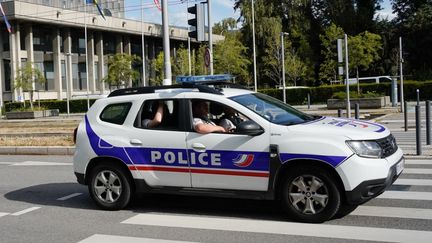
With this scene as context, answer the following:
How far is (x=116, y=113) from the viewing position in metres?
7.55

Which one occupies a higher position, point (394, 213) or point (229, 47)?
point (229, 47)

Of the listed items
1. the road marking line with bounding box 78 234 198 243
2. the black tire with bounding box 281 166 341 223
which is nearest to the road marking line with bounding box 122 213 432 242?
the black tire with bounding box 281 166 341 223

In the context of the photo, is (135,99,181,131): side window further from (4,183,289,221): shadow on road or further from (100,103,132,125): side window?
(4,183,289,221): shadow on road

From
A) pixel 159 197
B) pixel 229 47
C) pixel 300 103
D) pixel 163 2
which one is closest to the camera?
pixel 159 197

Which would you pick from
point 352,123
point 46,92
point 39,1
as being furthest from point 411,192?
point 39,1

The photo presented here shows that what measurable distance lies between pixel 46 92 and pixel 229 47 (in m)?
21.3

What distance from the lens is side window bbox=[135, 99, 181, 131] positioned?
23.3 feet

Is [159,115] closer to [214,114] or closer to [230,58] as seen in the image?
[214,114]

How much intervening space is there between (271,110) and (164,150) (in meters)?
1.48

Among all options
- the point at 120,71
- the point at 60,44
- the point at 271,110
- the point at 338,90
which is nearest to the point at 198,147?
the point at 271,110

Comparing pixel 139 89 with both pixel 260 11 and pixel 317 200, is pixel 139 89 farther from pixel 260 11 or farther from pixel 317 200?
pixel 260 11

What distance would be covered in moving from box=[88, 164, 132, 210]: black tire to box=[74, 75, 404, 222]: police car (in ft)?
0.05

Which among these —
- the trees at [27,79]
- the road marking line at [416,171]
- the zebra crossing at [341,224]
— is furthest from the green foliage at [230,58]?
the zebra crossing at [341,224]

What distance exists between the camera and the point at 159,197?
821 centimetres
